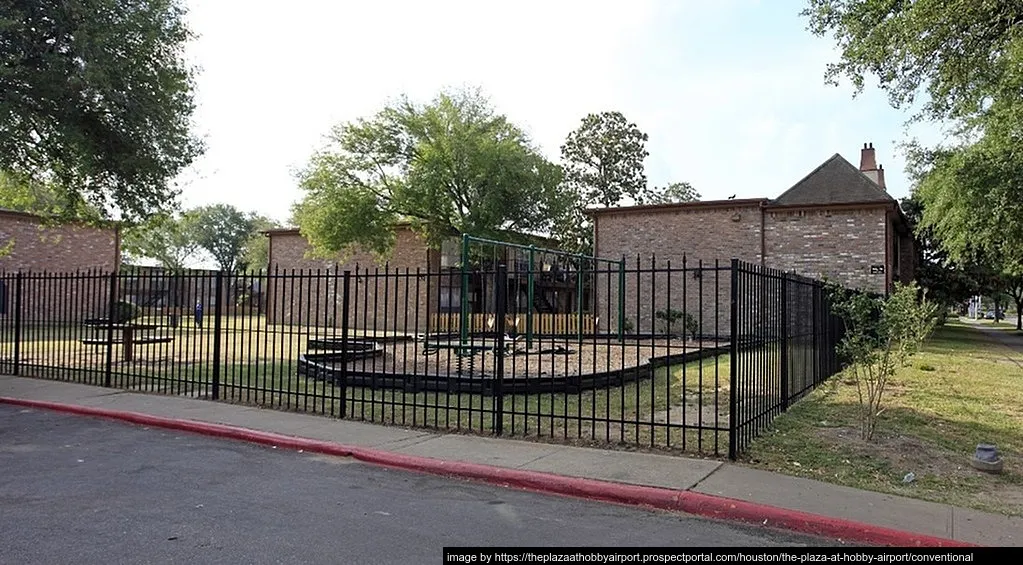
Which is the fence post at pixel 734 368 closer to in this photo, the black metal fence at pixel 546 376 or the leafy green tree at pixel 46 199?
the black metal fence at pixel 546 376

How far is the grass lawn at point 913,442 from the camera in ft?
20.8

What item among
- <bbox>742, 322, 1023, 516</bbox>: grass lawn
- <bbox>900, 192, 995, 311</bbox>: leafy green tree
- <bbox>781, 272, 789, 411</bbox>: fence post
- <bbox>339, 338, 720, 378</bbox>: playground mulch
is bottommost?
<bbox>742, 322, 1023, 516</bbox>: grass lawn

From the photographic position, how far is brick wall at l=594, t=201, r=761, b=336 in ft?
89.5

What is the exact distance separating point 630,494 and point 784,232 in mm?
23241

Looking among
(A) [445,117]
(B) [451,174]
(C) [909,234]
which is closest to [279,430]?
(B) [451,174]

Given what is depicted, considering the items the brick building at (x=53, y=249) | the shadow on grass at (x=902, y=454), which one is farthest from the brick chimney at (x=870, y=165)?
the brick building at (x=53, y=249)

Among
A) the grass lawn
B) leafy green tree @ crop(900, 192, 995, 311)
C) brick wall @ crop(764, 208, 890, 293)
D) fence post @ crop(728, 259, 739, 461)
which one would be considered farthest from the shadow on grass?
leafy green tree @ crop(900, 192, 995, 311)

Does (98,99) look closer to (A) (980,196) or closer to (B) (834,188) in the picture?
(A) (980,196)

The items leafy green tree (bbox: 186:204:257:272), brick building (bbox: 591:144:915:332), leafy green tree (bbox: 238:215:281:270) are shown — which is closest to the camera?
brick building (bbox: 591:144:915:332)

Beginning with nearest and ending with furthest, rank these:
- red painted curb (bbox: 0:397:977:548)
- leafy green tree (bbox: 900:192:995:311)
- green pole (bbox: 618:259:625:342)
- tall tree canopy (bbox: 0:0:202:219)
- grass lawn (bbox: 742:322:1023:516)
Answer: red painted curb (bbox: 0:397:977:548) < grass lawn (bbox: 742:322:1023:516) < green pole (bbox: 618:259:625:342) < tall tree canopy (bbox: 0:0:202:219) < leafy green tree (bbox: 900:192:995:311)

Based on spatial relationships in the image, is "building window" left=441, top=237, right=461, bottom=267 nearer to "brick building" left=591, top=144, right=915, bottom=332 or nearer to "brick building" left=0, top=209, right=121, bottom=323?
"brick building" left=591, top=144, right=915, bottom=332

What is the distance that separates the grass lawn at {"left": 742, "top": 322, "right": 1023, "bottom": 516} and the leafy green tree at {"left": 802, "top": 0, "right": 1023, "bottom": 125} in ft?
19.5

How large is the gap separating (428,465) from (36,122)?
1505 centimetres

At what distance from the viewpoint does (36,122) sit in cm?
1625
